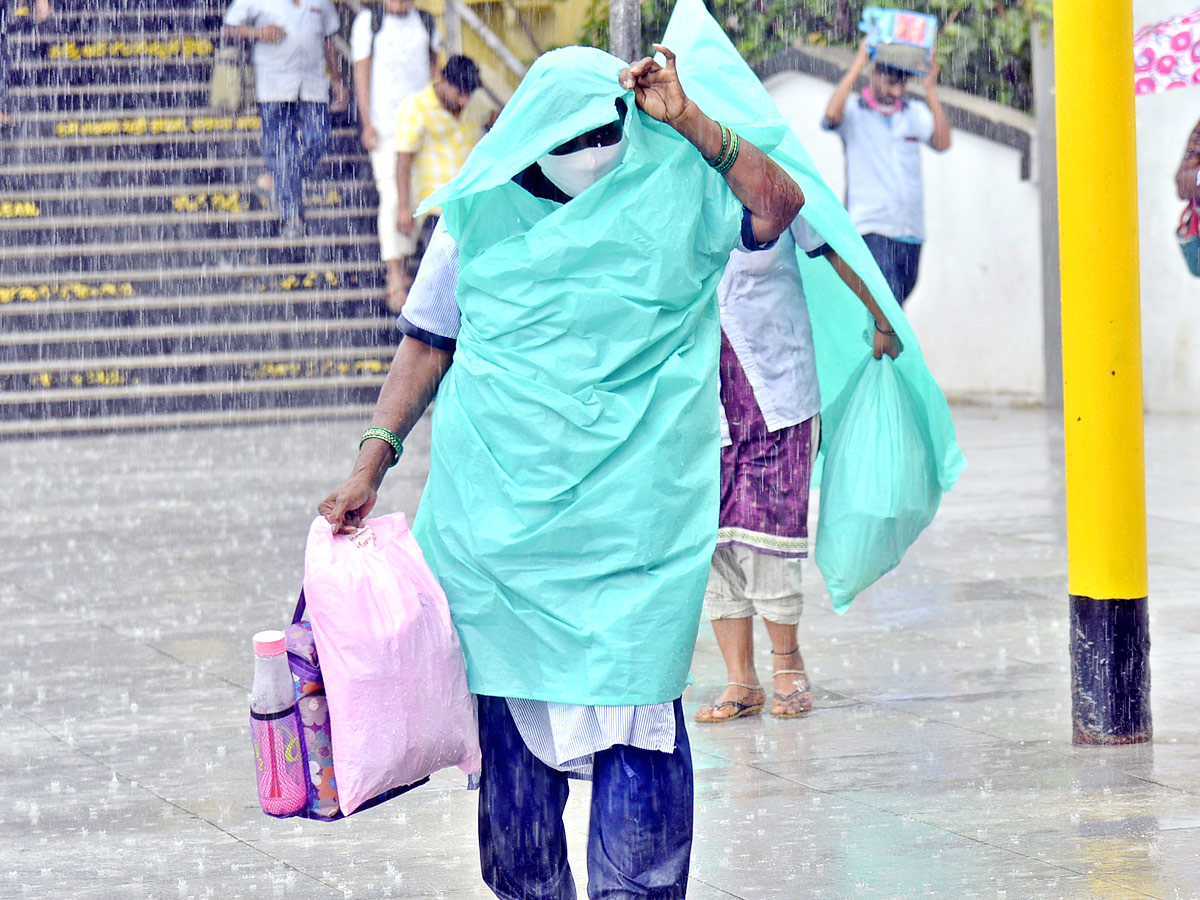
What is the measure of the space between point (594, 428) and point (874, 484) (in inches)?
91.0

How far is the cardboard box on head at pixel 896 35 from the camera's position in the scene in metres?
10.9

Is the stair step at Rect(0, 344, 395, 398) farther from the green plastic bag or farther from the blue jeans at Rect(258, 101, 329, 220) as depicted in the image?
the green plastic bag

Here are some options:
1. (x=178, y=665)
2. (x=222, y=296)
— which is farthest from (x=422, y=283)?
(x=222, y=296)

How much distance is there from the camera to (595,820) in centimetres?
368

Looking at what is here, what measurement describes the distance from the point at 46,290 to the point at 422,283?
1170 centimetres

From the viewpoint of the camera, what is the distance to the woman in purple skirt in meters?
5.59

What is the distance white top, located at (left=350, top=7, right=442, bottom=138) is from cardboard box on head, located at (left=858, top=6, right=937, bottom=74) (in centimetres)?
407

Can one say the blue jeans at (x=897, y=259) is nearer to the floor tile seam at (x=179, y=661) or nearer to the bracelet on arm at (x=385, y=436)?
the floor tile seam at (x=179, y=661)

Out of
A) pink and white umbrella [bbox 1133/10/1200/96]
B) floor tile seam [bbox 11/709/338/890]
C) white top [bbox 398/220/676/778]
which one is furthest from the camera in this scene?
pink and white umbrella [bbox 1133/10/1200/96]

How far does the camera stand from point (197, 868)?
4.45 m

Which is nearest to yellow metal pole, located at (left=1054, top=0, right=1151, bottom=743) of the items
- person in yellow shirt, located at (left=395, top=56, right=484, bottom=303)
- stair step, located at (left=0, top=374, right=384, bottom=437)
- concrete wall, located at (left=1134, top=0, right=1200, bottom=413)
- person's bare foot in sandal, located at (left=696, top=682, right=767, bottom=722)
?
person's bare foot in sandal, located at (left=696, top=682, right=767, bottom=722)

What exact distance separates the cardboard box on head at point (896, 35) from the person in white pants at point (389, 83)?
4.18 meters

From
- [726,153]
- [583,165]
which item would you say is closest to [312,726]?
[583,165]

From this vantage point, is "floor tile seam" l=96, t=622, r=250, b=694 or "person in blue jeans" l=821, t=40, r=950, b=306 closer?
"floor tile seam" l=96, t=622, r=250, b=694
